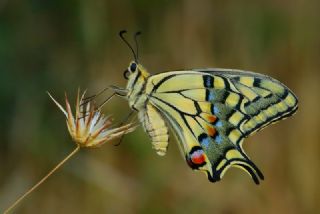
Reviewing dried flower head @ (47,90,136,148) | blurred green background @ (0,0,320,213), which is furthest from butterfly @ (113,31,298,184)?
blurred green background @ (0,0,320,213)

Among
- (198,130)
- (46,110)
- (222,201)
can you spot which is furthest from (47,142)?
(198,130)

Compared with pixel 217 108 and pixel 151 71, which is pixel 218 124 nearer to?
pixel 217 108

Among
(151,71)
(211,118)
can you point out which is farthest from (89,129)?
(151,71)

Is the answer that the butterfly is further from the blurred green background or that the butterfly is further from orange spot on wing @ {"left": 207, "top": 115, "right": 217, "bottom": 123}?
the blurred green background

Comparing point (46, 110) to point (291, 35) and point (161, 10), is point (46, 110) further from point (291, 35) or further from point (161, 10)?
point (291, 35)

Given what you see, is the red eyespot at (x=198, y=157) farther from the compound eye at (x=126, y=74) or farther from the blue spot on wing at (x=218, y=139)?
the compound eye at (x=126, y=74)

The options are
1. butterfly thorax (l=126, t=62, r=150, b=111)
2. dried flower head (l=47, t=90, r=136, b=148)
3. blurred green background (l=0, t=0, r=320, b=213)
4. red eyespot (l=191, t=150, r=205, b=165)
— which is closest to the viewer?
dried flower head (l=47, t=90, r=136, b=148)
